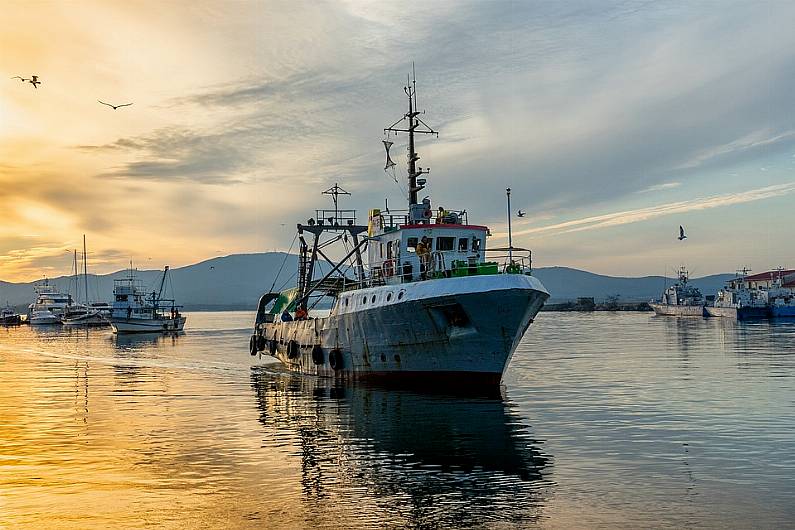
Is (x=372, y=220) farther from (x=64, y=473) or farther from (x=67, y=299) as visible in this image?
(x=67, y=299)

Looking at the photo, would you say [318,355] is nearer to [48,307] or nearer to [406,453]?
[406,453]

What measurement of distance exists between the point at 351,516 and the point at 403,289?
19076 millimetres

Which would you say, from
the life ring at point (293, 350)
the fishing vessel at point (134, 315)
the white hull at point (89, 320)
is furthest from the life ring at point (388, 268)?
the white hull at point (89, 320)

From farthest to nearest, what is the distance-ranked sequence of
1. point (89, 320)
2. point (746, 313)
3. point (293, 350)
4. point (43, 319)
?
point (43, 319), point (89, 320), point (746, 313), point (293, 350)

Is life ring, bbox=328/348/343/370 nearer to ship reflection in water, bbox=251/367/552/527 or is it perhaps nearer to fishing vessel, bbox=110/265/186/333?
ship reflection in water, bbox=251/367/552/527

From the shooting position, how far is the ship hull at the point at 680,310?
487ft

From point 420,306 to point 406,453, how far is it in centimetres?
1187

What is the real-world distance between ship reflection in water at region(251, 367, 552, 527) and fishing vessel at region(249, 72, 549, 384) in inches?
66.6

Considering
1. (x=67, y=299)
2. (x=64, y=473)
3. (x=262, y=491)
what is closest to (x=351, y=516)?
(x=262, y=491)

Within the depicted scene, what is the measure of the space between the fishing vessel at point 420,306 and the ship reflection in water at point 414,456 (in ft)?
5.55

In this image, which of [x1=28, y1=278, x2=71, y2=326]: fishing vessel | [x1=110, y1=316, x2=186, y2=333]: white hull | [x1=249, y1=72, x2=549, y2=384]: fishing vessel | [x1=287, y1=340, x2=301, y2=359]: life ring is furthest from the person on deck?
[x1=28, y1=278, x2=71, y2=326]: fishing vessel

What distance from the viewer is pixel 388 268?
36750 millimetres

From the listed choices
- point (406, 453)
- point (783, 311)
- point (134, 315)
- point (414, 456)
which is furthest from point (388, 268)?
point (783, 311)

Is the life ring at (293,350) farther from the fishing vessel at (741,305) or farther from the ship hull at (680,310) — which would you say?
the ship hull at (680,310)
